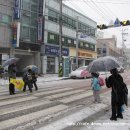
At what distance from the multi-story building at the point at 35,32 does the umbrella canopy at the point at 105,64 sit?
59.9ft

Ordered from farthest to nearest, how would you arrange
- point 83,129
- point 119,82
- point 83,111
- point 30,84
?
point 30,84, point 83,111, point 119,82, point 83,129

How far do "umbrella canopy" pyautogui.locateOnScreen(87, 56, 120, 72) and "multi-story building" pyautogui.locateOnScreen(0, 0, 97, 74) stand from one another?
1825cm

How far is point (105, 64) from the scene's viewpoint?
27.8ft

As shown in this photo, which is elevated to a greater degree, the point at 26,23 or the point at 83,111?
the point at 26,23

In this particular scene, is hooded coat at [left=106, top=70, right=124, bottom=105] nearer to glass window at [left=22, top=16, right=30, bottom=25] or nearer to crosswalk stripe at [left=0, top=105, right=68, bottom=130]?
crosswalk stripe at [left=0, top=105, right=68, bottom=130]

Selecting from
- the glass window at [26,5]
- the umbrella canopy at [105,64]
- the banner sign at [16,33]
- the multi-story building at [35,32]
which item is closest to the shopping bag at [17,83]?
the umbrella canopy at [105,64]

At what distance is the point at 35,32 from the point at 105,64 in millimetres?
26709

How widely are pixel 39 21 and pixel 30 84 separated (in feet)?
67.8

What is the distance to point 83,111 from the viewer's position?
9.09 meters

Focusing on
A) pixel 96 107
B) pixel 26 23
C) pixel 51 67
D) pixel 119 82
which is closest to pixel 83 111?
pixel 96 107

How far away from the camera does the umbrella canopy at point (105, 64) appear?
8289 millimetres

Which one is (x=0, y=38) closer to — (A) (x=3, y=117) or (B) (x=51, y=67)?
(B) (x=51, y=67)

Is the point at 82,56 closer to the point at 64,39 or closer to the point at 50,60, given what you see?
the point at 64,39

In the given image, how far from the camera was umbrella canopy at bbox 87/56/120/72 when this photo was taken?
8289 millimetres
